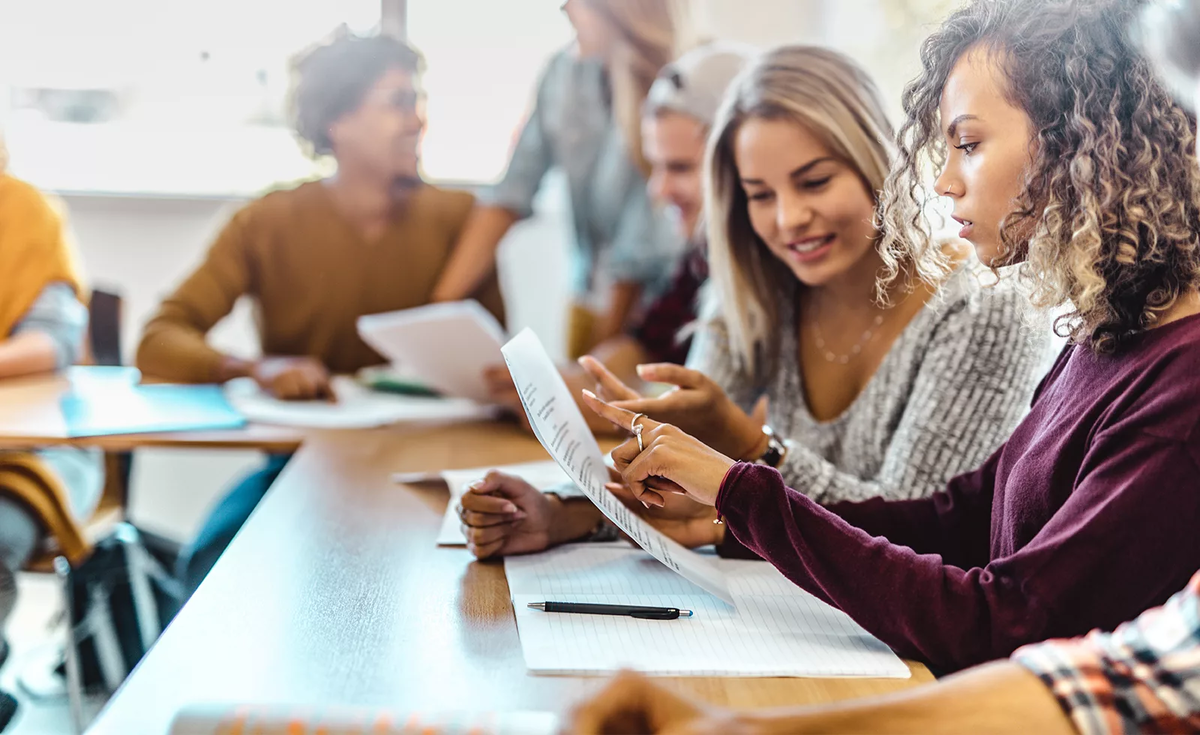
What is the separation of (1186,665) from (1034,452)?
12.3 inches

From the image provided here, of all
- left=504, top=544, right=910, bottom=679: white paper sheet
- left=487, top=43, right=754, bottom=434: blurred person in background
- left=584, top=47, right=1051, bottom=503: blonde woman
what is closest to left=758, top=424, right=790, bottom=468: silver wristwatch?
left=584, top=47, right=1051, bottom=503: blonde woman

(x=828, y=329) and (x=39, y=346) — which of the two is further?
(x=39, y=346)

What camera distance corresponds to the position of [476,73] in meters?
3.43

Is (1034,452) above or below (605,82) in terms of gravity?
below

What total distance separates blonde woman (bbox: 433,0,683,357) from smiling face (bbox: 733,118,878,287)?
922mm

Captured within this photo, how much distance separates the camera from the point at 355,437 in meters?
1.83

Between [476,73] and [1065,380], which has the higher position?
[476,73]

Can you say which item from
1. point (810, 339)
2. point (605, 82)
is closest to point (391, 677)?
point (810, 339)

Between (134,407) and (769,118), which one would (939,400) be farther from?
(134,407)

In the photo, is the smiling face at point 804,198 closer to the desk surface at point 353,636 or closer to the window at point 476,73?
the desk surface at point 353,636

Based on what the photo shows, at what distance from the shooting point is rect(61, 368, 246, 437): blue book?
5.86 feet

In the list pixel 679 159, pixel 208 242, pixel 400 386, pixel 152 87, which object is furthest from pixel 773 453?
pixel 152 87

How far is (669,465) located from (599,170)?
1742mm

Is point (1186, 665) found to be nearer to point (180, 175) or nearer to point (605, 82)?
point (605, 82)
